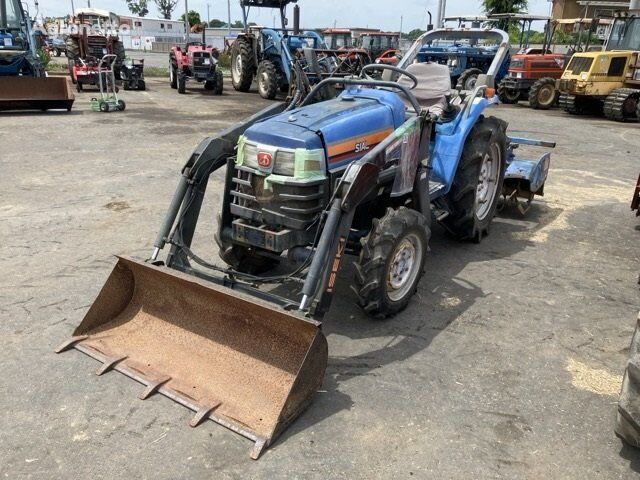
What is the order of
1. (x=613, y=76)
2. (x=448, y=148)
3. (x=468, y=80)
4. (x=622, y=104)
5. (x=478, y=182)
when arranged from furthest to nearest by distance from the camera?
1. (x=613, y=76)
2. (x=622, y=104)
3. (x=468, y=80)
4. (x=478, y=182)
5. (x=448, y=148)

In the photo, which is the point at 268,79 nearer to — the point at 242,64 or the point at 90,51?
the point at 242,64

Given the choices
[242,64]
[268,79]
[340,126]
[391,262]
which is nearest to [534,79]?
[268,79]

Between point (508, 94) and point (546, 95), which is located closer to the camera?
point (546, 95)

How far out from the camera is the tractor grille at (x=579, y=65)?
14.9 metres

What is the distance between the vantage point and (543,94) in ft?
57.8

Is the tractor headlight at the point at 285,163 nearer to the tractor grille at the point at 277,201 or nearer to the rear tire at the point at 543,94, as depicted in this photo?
the tractor grille at the point at 277,201

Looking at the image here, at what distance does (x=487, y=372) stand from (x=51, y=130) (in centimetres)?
1031

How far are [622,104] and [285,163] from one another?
13.7 meters

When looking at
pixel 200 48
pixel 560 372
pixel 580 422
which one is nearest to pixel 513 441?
pixel 580 422

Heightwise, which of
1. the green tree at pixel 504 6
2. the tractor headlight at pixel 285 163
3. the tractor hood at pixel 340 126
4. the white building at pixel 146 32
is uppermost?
the green tree at pixel 504 6

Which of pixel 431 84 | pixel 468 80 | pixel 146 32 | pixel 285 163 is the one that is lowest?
pixel 146 32

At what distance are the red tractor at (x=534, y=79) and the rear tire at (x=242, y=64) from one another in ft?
27.9

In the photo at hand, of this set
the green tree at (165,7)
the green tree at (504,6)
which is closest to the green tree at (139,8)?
the green tree at (165,7)

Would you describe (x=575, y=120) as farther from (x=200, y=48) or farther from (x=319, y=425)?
(x=319, y=425)
